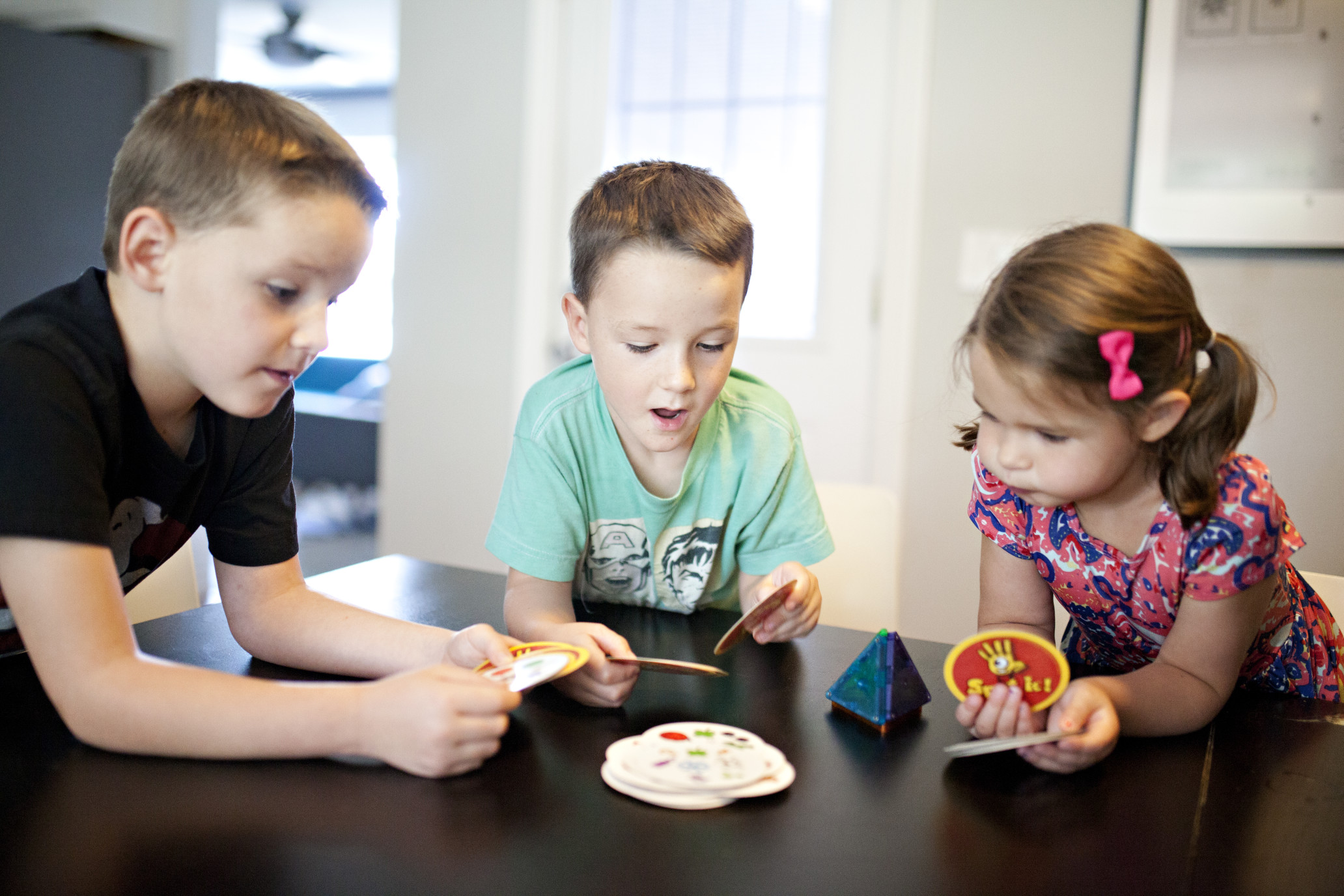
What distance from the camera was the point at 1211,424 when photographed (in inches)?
36.3

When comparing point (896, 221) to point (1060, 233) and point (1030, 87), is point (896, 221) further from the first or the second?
point (1060, 233)

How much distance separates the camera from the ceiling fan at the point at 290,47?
5578 mm

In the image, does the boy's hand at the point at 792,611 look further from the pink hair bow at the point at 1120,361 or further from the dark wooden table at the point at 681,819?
the pink hair bow at the point at 1120,361

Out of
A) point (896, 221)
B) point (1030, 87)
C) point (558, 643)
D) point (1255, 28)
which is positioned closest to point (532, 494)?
point (558, 643)

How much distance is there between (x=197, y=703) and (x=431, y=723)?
19 centimetres

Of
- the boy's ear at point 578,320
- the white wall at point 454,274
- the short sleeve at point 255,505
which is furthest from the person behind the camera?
the white wall at point 454,274

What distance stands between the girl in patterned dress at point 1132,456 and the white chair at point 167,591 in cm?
108

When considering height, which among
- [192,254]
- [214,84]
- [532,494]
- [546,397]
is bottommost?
[532,494]

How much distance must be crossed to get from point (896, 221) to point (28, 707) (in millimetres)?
2304

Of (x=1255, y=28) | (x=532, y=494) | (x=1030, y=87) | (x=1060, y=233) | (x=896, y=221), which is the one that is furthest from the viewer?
(x=896, y=221)

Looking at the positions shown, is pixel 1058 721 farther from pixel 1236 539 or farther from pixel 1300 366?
pixel 1300 366

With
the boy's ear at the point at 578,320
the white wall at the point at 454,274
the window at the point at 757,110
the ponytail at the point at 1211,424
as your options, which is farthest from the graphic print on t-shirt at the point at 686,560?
the white wall at the point at 454,274

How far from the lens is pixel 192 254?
2.66ft

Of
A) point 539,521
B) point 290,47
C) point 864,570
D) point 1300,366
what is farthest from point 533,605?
point 290,47
